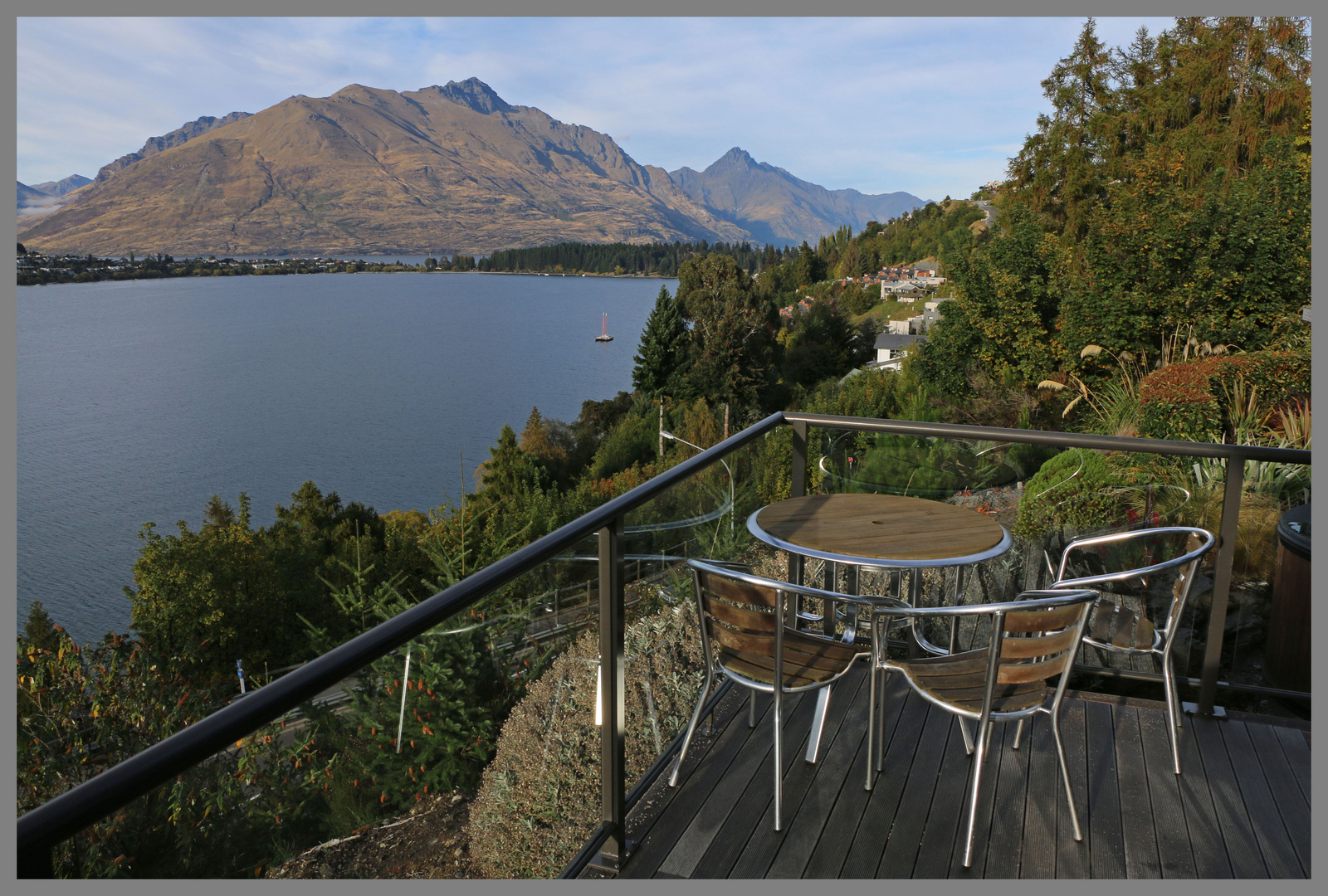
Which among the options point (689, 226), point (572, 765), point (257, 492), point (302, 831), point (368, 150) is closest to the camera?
point (302, 831)

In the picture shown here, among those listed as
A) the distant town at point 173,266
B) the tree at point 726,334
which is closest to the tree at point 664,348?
the tree at point 726,334

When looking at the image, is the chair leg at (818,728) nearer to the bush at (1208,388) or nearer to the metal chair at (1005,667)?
the metal chair at (1005,667)

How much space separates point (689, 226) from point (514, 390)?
3967 inches

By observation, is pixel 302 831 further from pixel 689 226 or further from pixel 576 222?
pixel 689 226

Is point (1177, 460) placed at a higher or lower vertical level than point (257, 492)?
higher

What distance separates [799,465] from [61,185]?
16098 cm

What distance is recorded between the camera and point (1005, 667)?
2.07 metres

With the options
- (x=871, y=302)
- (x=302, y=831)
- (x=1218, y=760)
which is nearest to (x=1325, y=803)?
(x=1218, y=760)

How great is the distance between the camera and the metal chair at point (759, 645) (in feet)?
7.00

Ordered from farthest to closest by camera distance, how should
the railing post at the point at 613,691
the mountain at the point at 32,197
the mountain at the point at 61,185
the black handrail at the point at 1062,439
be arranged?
the mountain at the point at 61,185, the mountain at the point at 32,197, the black handrail at the point at 1062,439, the railing post at the point at 613,691

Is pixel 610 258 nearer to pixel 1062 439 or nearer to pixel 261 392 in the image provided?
pixel 261 392

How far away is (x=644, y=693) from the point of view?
2.39 meters

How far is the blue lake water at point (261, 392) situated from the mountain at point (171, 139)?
2617 cm

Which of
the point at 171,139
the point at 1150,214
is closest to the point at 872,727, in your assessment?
the point at 1150,214
